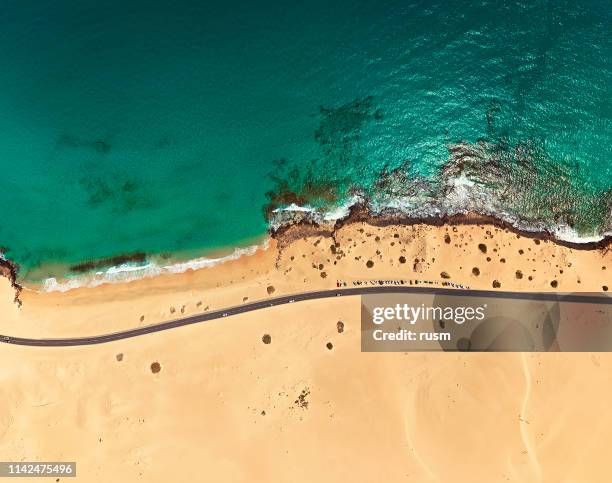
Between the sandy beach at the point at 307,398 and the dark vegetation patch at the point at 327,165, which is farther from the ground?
the dark vegetation patch at the point at 327,165

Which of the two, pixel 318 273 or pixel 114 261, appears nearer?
pixel 318 273

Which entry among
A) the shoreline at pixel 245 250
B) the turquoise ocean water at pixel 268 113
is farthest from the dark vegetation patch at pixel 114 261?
the turquoise ocean water at pixel 268 113

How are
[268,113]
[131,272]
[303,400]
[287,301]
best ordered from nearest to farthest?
[303,400]
[287,301]
[131,272]
[268,113]

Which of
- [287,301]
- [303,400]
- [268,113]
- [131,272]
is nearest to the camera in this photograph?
[303,400]

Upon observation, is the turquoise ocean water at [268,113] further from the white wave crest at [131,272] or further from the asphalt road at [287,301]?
the asphalt road at [287,301]

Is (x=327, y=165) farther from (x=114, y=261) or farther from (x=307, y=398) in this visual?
(x=114, y=261)

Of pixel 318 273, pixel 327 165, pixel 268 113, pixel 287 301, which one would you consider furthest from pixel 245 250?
pixel 268 113

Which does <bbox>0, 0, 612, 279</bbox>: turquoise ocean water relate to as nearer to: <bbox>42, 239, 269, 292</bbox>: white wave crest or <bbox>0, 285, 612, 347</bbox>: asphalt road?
<bbox>42, 239, 269, 292</bbox>: white wave crest

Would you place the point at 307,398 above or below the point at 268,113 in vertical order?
below
